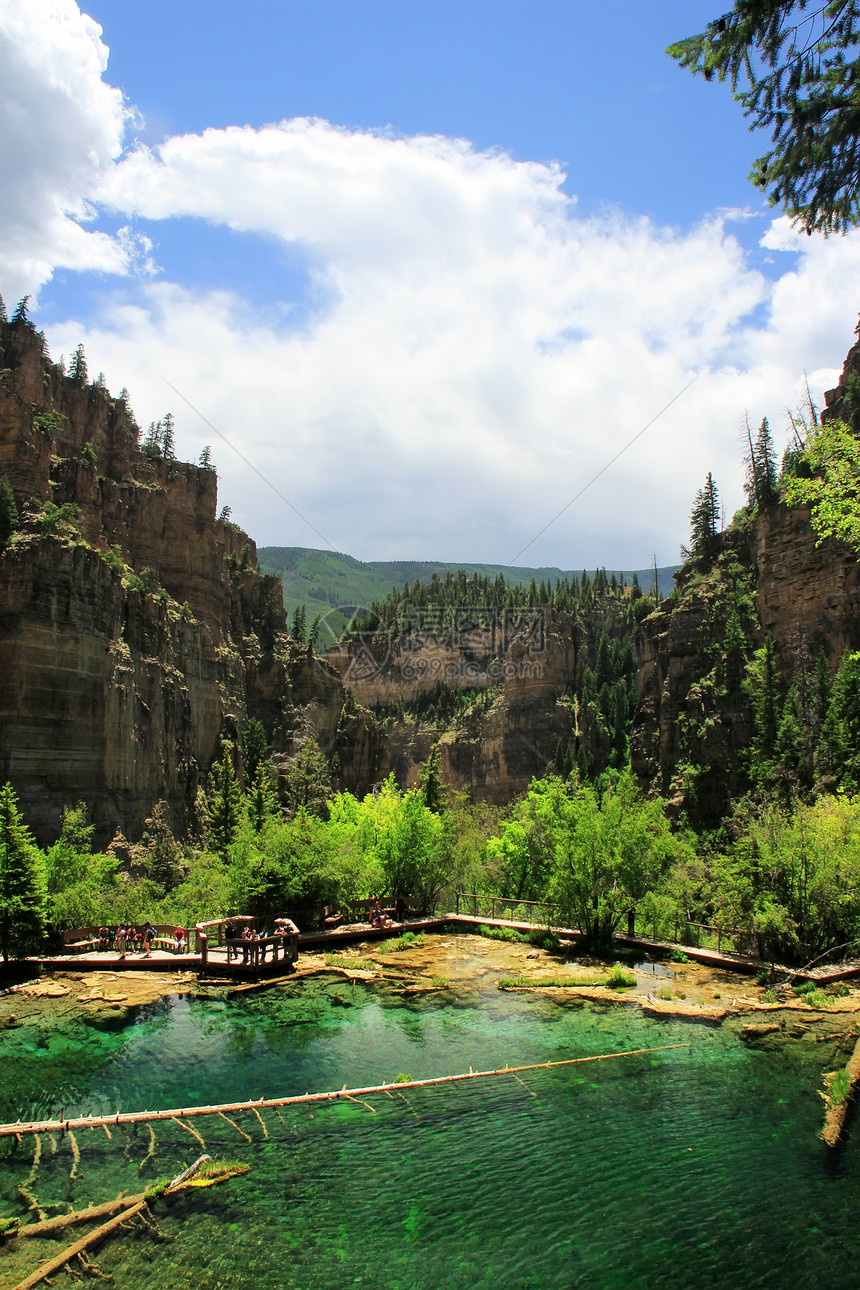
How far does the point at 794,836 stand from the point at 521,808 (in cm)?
1732

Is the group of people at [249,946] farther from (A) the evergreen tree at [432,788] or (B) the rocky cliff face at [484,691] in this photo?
(B) the rocky cliff face at [484,691]

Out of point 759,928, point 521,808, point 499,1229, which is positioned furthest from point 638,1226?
point 521,808

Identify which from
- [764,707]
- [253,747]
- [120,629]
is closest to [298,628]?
[253,747]

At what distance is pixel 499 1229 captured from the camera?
1254 centimetres

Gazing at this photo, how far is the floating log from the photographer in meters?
15.6

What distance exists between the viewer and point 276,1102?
657 inches

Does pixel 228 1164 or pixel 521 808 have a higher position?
pixel 521 808

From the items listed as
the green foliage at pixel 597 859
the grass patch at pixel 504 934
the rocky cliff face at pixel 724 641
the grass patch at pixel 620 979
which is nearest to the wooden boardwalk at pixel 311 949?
the grass patch at pixel 504 934

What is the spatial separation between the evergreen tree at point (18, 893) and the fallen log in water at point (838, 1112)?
25.4 metres

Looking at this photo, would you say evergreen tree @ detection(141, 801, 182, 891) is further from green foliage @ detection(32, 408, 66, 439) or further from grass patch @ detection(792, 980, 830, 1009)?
grass patch @ detection(792, 980, 830, 1009)

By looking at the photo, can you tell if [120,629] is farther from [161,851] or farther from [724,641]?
[724,641]

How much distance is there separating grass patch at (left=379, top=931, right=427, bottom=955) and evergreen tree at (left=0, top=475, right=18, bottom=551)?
103ft

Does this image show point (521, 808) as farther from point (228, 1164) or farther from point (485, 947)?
point (228, 1164)

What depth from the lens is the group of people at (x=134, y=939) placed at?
29.5 meters
